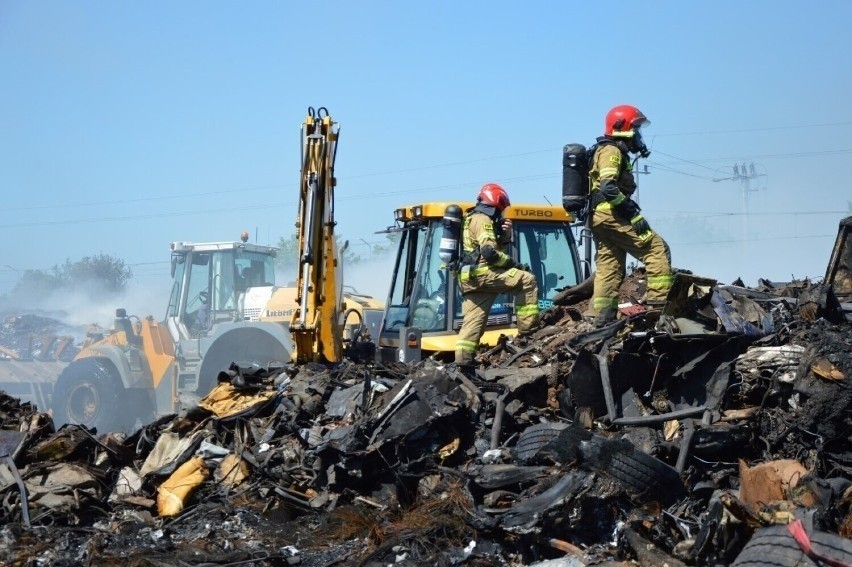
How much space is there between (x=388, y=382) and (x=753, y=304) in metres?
2.89

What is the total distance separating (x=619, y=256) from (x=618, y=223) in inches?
14.0

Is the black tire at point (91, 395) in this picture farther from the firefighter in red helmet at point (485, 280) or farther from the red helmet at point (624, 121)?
the red helmet at point (624, 121)

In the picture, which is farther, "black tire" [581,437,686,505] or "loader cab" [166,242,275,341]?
"loader cab" [166,242,275,341]

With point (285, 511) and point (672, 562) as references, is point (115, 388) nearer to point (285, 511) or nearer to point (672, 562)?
point (285, 511)

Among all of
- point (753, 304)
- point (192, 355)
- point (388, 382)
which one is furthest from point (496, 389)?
point (192, 355)

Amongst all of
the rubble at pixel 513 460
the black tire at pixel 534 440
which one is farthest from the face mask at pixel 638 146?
the black tire at pixel 534 440

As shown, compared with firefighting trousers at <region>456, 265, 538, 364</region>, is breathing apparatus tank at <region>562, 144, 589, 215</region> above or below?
above

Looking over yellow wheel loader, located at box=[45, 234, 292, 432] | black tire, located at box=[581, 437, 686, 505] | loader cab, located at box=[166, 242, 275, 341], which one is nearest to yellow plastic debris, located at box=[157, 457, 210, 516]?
black tire, located at box=[581, 437, 686, 505]

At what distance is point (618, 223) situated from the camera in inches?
287

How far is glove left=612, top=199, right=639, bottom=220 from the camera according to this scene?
719 centimetres

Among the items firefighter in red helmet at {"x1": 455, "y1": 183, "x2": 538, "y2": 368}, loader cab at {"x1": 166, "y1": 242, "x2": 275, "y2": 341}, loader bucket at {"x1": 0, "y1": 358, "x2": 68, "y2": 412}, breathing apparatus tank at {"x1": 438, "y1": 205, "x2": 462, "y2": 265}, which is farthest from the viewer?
loader bucket at {"x1": 0, "y1": 358, "x2": 68, "y2": 412}

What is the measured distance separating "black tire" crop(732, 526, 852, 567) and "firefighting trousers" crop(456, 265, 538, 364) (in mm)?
4200

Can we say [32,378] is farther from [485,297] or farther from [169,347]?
[485,297]

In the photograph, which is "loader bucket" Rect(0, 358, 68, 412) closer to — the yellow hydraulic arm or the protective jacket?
the yellow hydraulic arm
